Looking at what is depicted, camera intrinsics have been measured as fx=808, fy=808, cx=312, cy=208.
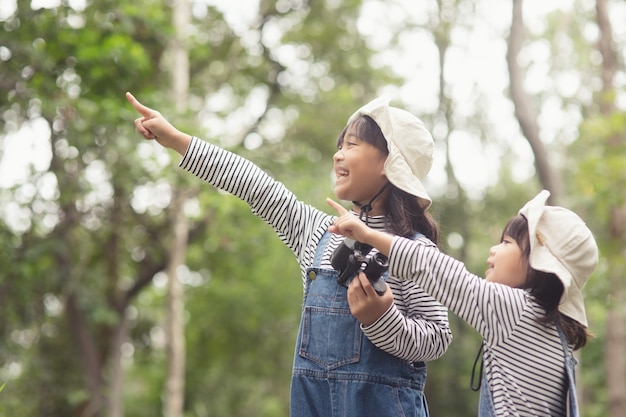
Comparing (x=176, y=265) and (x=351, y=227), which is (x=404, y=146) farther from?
(x=176, y=265)

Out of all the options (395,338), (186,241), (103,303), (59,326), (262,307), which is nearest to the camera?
(395,338)

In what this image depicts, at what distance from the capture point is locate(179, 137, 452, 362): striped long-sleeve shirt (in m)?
2.08

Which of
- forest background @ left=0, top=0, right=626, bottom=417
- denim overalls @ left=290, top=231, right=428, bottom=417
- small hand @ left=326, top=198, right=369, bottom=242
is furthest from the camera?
forest background @ left=0, top=0, right=626, bottom=417

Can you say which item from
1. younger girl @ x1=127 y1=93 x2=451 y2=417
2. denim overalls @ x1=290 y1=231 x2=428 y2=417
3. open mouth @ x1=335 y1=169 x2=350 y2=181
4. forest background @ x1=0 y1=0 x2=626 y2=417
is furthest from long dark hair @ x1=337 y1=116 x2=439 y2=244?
forest background @ x1=0 y1=0 x2=626 y2=417

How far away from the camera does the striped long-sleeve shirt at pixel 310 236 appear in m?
2.08

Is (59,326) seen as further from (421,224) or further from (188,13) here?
(421,224)

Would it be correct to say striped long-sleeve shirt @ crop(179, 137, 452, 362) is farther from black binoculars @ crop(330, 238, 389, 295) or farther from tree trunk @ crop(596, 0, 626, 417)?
tree trunk @ crop(596, 0, 626, 417)

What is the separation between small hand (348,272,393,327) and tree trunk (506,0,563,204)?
21.7 feet

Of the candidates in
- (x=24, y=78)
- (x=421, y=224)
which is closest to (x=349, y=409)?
(x=421, y=224)

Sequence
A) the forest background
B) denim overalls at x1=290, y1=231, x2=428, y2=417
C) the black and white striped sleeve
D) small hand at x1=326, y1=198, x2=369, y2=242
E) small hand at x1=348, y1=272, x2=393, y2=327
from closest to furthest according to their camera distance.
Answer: small hand at x1=326, y1=198, x2=369, y2=242, small hand at x1=348, y1=272, x2=393, y2=327, denim overalls at x1=290, y1=231, x2=428, y2=417, the black and white striped sleeve, the forest background

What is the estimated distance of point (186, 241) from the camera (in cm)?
1109

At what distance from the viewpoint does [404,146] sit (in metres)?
2.29

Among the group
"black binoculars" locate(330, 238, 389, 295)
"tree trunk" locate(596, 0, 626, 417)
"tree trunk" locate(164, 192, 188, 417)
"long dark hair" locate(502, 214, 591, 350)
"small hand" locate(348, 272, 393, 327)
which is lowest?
"tree trunk" locate(164, 192, 188, 417)

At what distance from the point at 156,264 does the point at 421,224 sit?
353 inches
